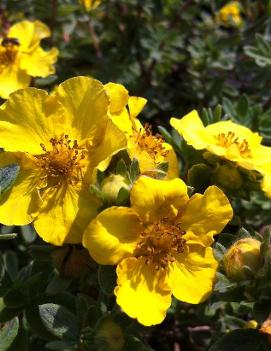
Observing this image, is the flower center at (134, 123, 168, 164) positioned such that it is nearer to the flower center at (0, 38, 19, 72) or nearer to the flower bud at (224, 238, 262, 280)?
the flower bud at (224, 238, 262, 280)

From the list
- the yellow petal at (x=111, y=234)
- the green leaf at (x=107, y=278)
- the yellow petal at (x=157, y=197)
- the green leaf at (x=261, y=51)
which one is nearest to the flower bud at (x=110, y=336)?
the green leaf at (x=107, y=278)

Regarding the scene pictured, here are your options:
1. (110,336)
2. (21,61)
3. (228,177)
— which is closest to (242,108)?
(228,177)

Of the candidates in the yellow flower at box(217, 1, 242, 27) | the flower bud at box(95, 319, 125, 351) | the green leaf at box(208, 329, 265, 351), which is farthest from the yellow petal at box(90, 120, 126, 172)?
the yellow flower at box(217, 1, 242, 27)

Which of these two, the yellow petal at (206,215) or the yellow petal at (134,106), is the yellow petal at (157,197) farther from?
the yellow petal at (134,106)

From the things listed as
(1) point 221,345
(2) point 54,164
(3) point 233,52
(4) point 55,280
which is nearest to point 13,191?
(2) point 54,164

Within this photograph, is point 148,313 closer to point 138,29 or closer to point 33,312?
point 33,312

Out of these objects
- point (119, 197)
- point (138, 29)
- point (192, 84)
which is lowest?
point (192, 84)
